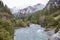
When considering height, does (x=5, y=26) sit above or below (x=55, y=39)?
above

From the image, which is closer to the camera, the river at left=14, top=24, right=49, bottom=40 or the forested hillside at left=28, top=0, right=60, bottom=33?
the river at left=14, top=24, right=49, bottom=40

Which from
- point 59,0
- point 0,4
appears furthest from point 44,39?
point 59,0

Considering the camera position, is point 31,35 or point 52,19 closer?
point 31,35

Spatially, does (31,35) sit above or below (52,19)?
below

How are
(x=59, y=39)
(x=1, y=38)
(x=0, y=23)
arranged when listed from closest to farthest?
(x=1, y=38), (x=59, y=39), (x=0, y=23)

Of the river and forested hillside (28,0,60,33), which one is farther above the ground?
forested hillside (28,0,60,33)

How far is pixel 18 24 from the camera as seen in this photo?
127 metres

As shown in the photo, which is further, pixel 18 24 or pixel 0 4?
pixel 18 24

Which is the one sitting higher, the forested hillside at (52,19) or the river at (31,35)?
the forested hillside at (52,19)

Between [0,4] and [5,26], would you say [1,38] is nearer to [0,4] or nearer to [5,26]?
[5,26]

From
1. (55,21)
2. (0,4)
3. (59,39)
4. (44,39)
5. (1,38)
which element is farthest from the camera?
(0,4)

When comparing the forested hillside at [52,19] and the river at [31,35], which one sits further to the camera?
the forested hillside at [52,19]

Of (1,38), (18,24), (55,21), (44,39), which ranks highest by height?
(18,24)

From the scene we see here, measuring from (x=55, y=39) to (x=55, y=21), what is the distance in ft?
121
